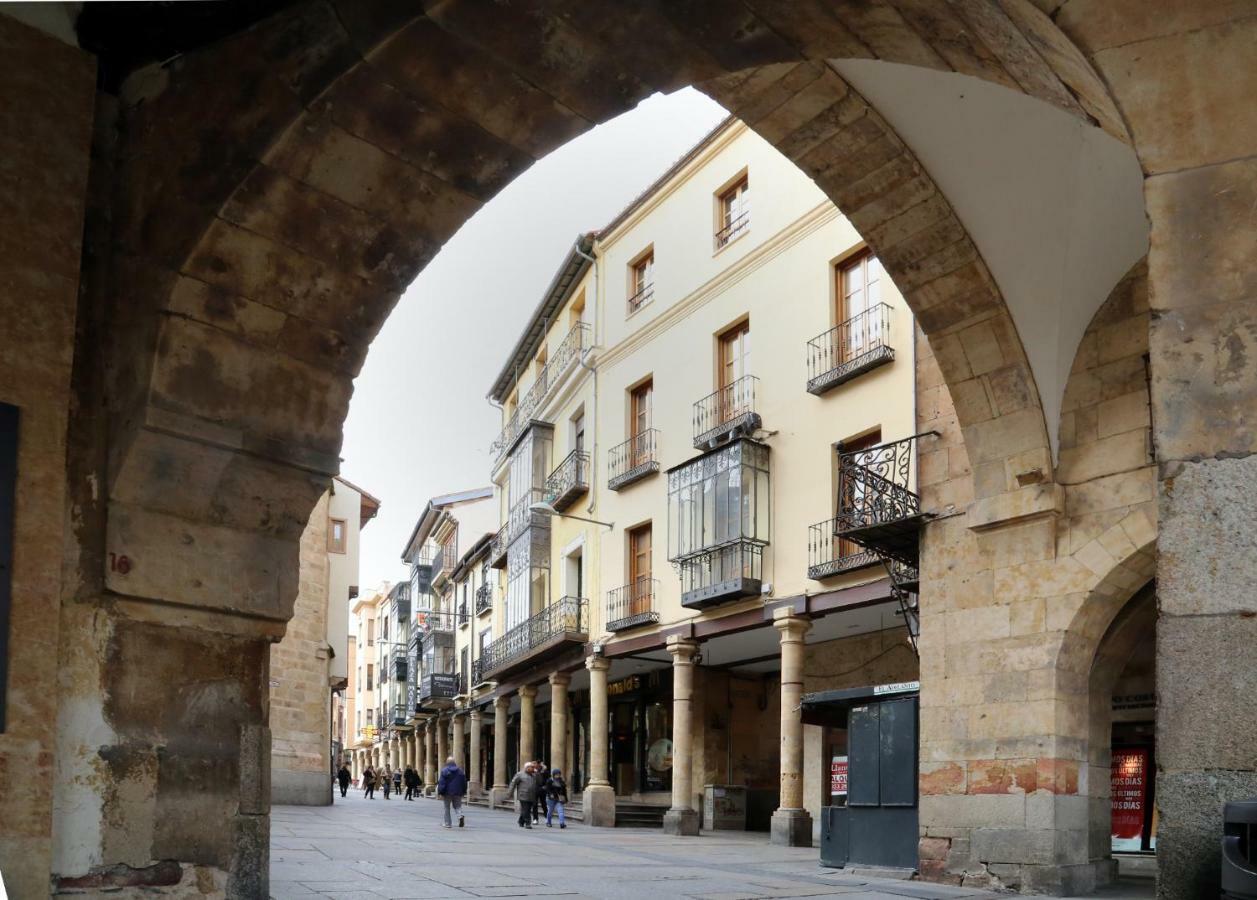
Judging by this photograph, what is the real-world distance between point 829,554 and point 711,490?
2.70 metres

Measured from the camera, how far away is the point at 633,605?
2267cm

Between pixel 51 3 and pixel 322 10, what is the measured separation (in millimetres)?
1028

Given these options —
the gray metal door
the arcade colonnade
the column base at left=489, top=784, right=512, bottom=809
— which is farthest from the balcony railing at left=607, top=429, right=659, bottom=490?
the arcade colonnade

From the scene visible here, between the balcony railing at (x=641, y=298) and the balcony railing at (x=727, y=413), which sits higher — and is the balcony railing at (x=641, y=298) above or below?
above

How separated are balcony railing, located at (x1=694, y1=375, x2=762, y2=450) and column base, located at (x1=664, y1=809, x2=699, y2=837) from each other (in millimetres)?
5669

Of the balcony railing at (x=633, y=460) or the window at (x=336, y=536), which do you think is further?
the window at (x=336, y=536)

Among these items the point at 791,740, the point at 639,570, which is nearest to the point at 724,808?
the point at 639,570

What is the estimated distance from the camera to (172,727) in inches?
191

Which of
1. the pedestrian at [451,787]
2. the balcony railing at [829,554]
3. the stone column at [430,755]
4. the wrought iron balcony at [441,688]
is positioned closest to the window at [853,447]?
the balcony railing at [829,554]

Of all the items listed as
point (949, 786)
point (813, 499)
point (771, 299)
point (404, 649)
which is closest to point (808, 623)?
point (813, 499)

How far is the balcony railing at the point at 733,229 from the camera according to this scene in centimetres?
2048

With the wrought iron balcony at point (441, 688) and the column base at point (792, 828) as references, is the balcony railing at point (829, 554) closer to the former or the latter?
the column base at point (792, 828)

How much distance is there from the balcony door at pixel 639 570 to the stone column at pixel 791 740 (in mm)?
4704

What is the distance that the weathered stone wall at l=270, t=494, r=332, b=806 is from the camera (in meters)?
24.1
